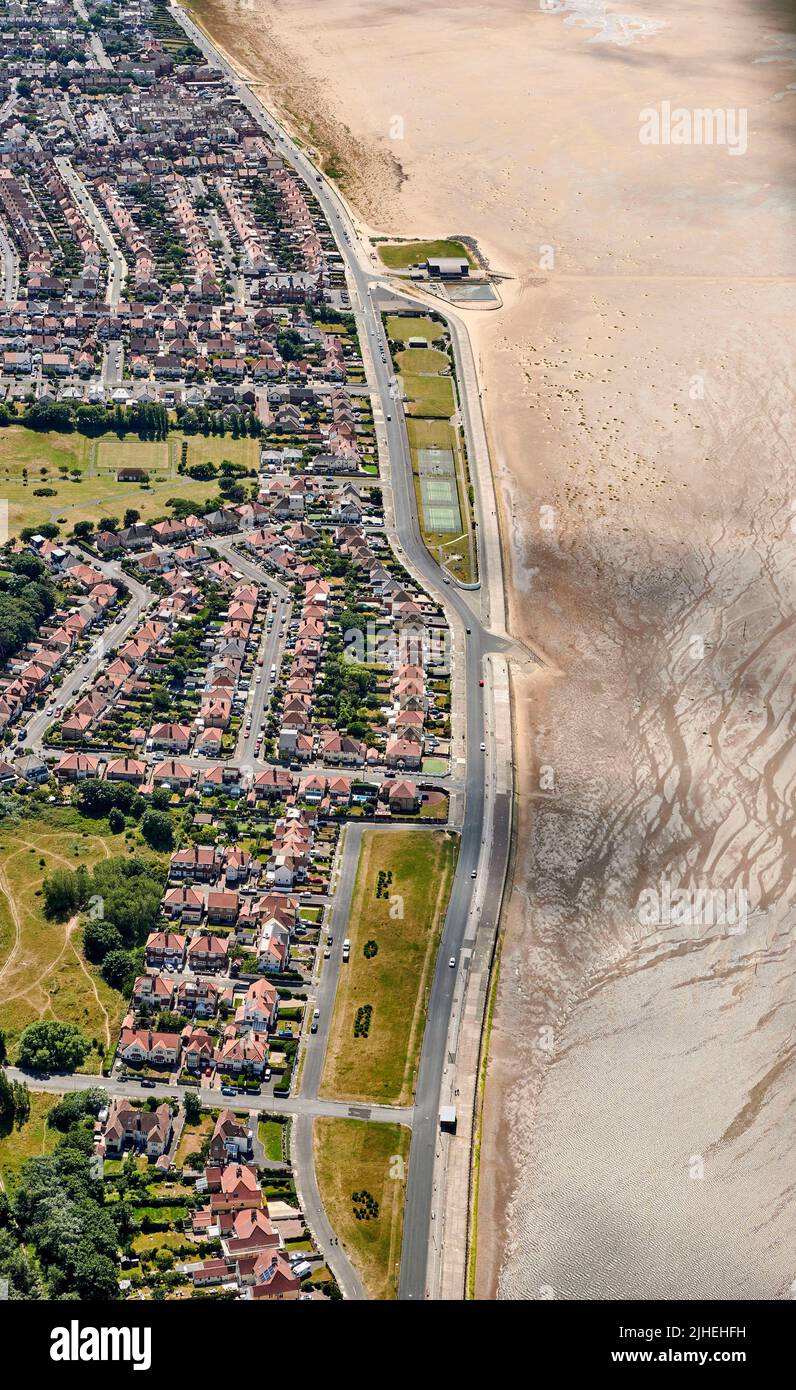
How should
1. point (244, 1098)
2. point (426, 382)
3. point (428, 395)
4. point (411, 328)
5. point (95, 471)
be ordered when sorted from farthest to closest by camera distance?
point (411, 328) → point (426, 382) → point (428, 395) → point (95, 471) → point (244, 1098)

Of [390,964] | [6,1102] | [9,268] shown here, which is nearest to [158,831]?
[390,964]

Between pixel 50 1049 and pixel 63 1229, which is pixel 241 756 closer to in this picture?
pixel 50 1049

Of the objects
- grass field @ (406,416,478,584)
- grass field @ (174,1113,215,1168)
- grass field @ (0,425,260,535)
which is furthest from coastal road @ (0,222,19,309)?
grass field @ (174,1113,215,1168)

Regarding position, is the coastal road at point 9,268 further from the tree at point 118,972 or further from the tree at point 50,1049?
the tree at point 50,1049

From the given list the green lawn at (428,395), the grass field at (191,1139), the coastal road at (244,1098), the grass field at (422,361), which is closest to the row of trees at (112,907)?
the coastal road at (244,1098)

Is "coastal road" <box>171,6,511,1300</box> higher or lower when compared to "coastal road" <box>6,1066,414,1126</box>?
higher

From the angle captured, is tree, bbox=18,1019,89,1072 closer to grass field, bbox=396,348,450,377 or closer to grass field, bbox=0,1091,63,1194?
grass field, bbox=0,1091,63,1194
